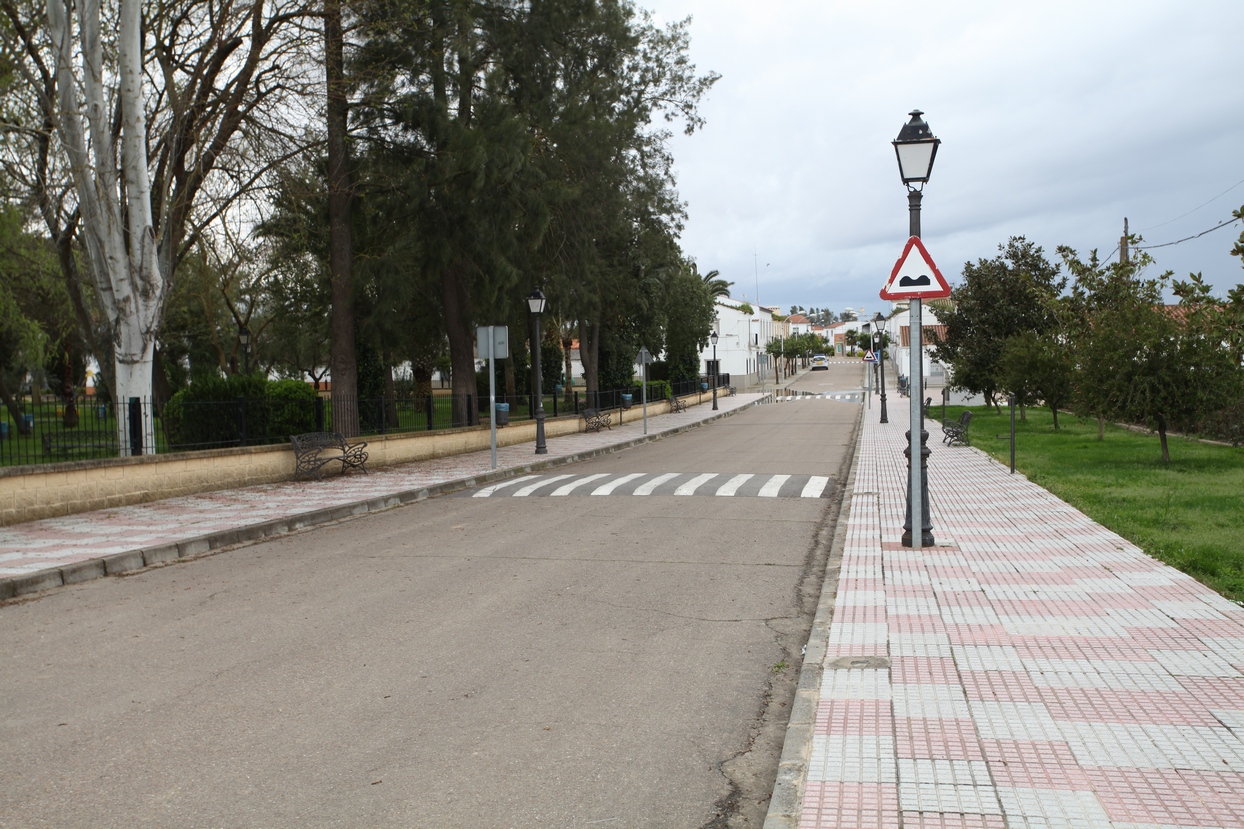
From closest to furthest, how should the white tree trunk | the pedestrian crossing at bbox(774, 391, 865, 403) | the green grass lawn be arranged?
the green grass lawn < the white tree trunk < the pedestrian crossing at bbox(774, 391, 865, 403)

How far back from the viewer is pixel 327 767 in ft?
14.0

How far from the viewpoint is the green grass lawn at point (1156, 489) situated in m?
8.30

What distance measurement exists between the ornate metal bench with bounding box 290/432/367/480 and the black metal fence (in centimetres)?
58

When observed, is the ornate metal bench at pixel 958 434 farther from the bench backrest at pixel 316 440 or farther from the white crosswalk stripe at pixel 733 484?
the bench backrest at pixel 316 440

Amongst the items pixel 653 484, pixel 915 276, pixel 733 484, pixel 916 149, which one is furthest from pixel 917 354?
pixel 653 484

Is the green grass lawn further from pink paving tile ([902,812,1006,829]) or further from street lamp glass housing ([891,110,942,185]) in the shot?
pink paving tile ([902,812,1006,829])

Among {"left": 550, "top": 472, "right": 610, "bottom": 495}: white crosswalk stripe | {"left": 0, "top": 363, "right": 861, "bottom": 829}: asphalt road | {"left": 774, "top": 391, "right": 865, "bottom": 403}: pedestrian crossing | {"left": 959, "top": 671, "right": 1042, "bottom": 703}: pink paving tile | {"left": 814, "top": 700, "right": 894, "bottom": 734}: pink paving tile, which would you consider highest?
{"left": 774, "top": 391, "right": 865, "bottom": 403}: pedestrian crossing

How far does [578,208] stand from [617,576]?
64.4 ft

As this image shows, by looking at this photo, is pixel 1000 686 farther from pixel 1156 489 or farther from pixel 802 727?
pixel 1156 489

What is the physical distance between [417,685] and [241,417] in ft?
41.1

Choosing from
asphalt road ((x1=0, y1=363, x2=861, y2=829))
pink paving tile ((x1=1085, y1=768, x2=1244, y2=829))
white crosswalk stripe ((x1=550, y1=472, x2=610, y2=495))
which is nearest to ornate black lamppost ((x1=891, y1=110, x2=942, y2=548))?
asphalt road ((x1=0, y1=363, x2=861, y2=829))

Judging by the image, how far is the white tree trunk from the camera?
14.4 meters

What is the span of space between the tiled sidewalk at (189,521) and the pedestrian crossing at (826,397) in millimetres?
42843

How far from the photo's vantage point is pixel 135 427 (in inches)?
573
